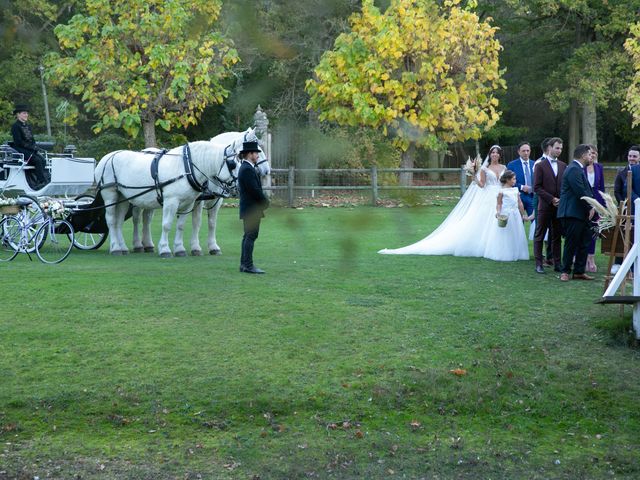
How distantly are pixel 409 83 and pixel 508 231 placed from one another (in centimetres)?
1220

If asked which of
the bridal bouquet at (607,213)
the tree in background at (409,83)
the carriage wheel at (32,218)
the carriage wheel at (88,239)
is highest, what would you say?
the tree in background at (409,83)

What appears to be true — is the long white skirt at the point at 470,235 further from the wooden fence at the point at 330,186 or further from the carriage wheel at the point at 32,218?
the wooden fence at the point at 330,186

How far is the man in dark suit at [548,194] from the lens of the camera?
11992 millimetres

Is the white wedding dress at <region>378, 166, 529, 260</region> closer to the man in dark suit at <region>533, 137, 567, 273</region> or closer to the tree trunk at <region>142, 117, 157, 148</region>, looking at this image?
the man in dark suit at <region>533, 137, 567, 273</region>

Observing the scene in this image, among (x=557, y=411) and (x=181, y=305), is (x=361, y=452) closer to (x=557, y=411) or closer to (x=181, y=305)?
(x=557, y=411)

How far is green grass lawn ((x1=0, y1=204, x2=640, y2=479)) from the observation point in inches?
231

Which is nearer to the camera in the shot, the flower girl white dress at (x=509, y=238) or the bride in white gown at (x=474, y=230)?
the flower girl white dress at (x=509, y=238)

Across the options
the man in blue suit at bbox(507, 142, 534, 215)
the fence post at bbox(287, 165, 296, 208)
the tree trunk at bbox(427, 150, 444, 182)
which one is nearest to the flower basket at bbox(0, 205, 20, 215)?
the man in blue suit at bbox(507, 142, 534, 215)

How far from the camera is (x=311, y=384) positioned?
277 inches

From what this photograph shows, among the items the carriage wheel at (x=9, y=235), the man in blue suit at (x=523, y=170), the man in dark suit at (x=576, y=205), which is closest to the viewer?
the man in dark suit at (x=576, y=205)

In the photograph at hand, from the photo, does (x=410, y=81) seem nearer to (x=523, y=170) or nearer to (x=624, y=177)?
(x=624, y=177)

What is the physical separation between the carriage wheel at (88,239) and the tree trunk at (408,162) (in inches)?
520

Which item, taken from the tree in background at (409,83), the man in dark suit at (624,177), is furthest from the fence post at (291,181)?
the man in dark suit at (624,177)

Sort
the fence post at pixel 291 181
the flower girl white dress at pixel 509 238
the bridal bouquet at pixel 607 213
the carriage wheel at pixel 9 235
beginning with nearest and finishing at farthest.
Result: the fence post at pixel 291 181, the bridal bouquet at pixel 607 213, the flower girl white dress at pixel 509 238, the carriage wheel at pixel 9 235
